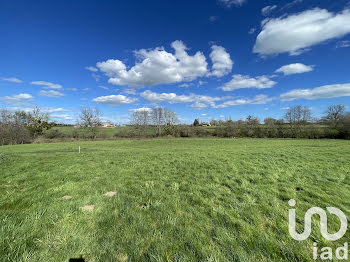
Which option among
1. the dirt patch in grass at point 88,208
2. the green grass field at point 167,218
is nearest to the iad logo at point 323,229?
the green grass field at point 167,218

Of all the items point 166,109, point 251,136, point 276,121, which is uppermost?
point 166,109

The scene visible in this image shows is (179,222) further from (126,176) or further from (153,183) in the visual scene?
(126,176)

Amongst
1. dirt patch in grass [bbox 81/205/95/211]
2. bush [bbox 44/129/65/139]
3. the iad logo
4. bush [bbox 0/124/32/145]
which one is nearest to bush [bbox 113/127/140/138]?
bush [bbox 44/129/65/139]

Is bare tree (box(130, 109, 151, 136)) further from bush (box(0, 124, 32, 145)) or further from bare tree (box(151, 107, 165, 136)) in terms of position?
bush (box(0, 124, 32, 145))

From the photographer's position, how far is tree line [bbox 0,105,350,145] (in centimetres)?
3583

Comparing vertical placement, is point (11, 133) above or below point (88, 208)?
above

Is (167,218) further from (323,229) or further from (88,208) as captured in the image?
(323,229)

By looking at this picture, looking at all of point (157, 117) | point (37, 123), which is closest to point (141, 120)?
point (157, 117)

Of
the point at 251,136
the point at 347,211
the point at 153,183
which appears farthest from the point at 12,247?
the point at 251,136

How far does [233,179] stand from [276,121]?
53.3 metres

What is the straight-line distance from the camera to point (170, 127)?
169ft

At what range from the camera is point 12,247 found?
2.14 m

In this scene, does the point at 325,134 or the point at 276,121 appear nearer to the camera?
the point at 325,134

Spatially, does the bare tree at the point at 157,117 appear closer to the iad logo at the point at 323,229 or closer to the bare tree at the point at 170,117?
the bare tree at the point at 170,117
